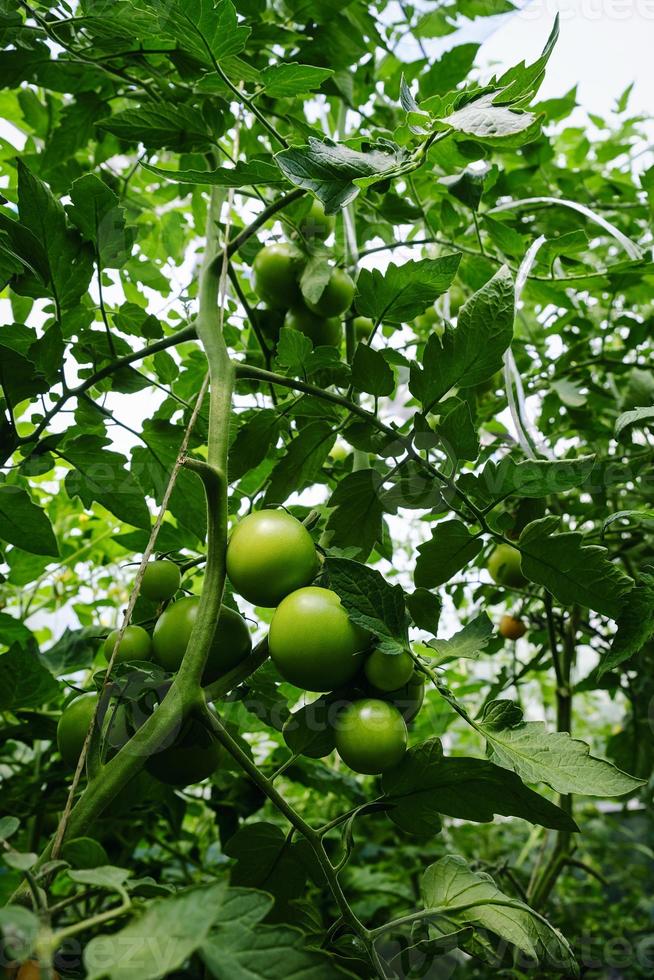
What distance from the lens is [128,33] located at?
1.86ft

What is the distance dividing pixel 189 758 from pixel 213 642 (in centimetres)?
7

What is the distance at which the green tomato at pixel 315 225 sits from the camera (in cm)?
67

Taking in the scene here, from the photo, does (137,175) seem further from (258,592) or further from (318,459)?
(258,592)

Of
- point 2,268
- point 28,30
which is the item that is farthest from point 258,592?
point 28,30

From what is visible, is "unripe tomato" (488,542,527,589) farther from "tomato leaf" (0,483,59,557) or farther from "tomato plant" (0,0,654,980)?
"tomato leaf" (0,483,59,557)

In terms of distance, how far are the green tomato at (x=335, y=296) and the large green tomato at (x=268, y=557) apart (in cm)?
28

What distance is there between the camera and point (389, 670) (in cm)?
44

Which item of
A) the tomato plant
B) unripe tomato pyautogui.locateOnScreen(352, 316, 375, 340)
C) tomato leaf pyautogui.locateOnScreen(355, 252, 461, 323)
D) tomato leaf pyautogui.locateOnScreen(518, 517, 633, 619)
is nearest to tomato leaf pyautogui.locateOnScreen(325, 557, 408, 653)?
the tomato plant

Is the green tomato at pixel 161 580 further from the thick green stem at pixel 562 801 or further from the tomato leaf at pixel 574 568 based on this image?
the thick green stem at pixel 562 801

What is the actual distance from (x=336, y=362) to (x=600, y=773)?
1.06ft

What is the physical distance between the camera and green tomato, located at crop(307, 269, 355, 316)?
651 mm

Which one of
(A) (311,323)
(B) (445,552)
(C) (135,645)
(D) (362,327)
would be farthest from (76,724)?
(D) (362,327)

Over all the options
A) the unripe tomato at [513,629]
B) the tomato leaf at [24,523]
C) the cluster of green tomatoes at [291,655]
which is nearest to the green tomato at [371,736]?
the cluster of green tomatoes at [291,655]

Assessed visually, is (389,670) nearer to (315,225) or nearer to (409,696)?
(409,696)
